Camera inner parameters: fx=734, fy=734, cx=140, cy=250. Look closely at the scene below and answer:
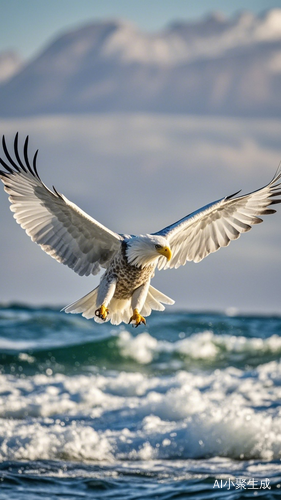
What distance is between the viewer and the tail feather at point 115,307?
31.6 feet

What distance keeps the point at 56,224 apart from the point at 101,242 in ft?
2.02

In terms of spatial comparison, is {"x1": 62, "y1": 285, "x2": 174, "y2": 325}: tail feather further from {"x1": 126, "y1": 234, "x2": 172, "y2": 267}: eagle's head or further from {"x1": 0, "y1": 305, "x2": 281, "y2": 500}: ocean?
{"x1": 0, "y1": 305, "x2": 281, "y2": 500}: ocean

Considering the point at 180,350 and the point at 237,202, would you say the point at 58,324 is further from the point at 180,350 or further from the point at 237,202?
the point at 237,202

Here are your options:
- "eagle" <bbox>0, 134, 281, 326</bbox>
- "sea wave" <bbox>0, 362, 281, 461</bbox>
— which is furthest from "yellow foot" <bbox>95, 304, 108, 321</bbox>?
"sea wave" <bbox>0, 362, 281, 461</bbox>

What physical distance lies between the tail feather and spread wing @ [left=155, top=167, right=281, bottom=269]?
564mm

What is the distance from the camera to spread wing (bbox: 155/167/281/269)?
1020 centimetres

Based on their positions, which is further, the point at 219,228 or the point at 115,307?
the point at 219,228

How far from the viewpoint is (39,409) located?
46.2 feet

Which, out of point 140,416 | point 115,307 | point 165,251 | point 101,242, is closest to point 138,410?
point 140,416

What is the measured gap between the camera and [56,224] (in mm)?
9328

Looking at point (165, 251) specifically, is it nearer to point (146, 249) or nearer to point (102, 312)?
point (146, 249)

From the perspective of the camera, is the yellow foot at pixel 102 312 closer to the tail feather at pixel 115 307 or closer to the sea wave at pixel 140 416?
the tail feather at pixel 115 307

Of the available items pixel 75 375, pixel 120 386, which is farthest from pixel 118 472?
pixel 75 375

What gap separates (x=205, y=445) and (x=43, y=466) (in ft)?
8.57
